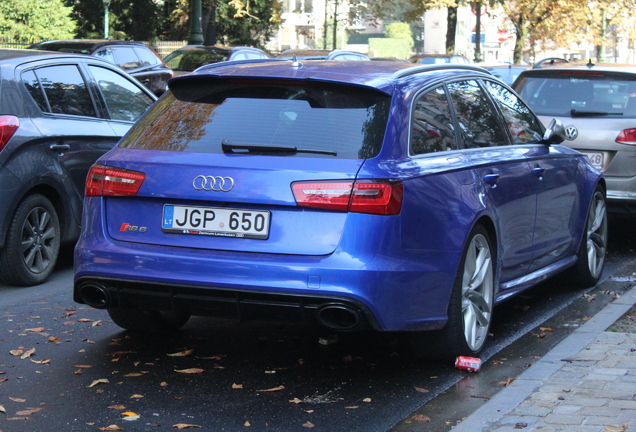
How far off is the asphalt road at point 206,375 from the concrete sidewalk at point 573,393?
0.44m

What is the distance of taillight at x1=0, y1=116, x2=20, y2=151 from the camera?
7.07 m

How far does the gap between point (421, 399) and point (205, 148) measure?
1655 millimetres

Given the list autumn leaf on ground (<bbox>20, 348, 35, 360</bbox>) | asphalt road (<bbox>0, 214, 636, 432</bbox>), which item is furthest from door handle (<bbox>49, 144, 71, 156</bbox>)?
autumn leaf on ground (<bbox>20, 348, 35, 360</bbox>)

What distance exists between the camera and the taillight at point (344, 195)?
14.9ft

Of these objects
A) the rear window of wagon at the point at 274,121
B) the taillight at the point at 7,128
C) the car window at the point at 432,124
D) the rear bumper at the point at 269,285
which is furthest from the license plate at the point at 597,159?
the taillight at the point at 7,128

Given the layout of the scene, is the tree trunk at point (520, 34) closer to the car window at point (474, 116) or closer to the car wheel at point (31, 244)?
the car wheel at point (31, 244)

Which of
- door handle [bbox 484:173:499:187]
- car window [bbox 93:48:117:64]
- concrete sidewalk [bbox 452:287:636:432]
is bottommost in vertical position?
concrete sidewalk [bbox 452:287:636:432]

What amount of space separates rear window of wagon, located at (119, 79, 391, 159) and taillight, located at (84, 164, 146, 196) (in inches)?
7.6

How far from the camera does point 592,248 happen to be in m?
7.84

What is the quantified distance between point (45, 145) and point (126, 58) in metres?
10.3

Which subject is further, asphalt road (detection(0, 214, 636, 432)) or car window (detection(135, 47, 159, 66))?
car window (detection(135, 47, 159, 66))

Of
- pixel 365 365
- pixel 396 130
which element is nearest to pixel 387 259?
pixel 396 130

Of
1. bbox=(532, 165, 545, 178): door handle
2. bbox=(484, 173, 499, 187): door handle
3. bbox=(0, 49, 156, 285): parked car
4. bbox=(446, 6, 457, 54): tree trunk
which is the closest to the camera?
bbox=(484, 173, 499, 187): door handle

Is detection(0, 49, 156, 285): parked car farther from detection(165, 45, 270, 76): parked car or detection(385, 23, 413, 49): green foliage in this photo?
detection(385, 23, 413, 49): green foliage
